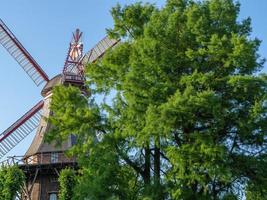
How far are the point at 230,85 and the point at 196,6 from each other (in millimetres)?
3390

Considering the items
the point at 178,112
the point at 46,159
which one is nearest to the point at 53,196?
the point at 46,159

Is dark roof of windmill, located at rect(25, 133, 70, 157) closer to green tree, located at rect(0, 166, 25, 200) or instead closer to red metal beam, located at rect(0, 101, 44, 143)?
red metal beam, located at rect(0, 101, 44, 143)

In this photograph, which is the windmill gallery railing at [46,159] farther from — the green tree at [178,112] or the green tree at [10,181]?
the green tree at [178,112]

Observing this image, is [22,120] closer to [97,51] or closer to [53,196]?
[53,196]

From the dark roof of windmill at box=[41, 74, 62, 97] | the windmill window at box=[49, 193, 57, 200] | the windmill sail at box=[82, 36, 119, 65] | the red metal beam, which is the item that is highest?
the windmill sail at box=[82, 36, 119, 65]

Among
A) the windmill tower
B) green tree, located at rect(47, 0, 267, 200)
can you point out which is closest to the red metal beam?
the windmill tower

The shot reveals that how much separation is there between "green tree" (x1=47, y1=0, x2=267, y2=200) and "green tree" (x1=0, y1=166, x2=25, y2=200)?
54.2 ft

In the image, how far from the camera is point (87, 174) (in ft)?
57.3

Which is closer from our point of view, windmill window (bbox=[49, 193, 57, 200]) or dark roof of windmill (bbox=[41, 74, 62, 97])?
windmill window (bbox=[49, 193, 57, 200])

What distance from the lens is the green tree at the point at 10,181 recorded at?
3412cm

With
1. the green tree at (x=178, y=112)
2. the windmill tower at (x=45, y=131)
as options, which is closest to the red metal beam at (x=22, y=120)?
the windmill tower at (x=45, y=131)

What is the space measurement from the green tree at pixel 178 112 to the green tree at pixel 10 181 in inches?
650

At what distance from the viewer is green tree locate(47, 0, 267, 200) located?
16.3m

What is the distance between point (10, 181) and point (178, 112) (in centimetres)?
2092
